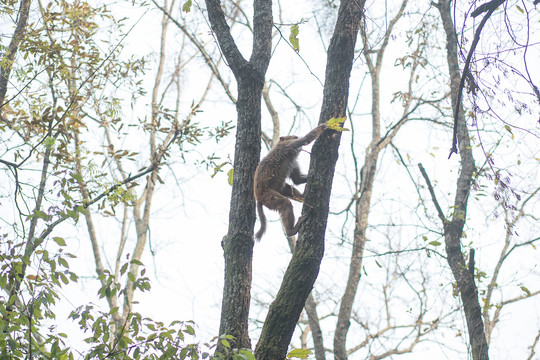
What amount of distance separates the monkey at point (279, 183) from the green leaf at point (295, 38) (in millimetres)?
930

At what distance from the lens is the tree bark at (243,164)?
11.7 feet

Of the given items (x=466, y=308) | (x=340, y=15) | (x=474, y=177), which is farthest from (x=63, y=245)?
(x=474, y=177)

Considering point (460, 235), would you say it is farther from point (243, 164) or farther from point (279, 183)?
point (243, 164)

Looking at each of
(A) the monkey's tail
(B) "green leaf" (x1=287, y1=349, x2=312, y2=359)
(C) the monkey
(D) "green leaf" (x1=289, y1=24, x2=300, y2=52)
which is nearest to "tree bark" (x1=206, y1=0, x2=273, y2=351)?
(D) "green leaf" (x1=289, y1=24, x2=300, y2=52)

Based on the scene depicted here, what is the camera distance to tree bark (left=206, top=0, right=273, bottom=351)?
3.58 metres

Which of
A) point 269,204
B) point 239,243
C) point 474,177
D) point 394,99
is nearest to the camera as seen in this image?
point 239,243

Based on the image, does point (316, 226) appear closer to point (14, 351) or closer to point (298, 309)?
point (298, 309)

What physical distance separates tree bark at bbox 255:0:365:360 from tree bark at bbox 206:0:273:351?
324 millimetres

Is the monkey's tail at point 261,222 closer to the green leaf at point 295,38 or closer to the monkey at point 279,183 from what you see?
the monkey at point 279,183

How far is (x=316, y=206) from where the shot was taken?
11.4 feet

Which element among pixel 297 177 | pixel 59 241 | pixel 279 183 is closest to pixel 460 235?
pixel 297 177

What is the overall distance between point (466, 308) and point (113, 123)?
487 centimetres

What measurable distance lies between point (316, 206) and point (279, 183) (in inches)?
74.7

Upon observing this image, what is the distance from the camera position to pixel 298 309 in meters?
3.30
